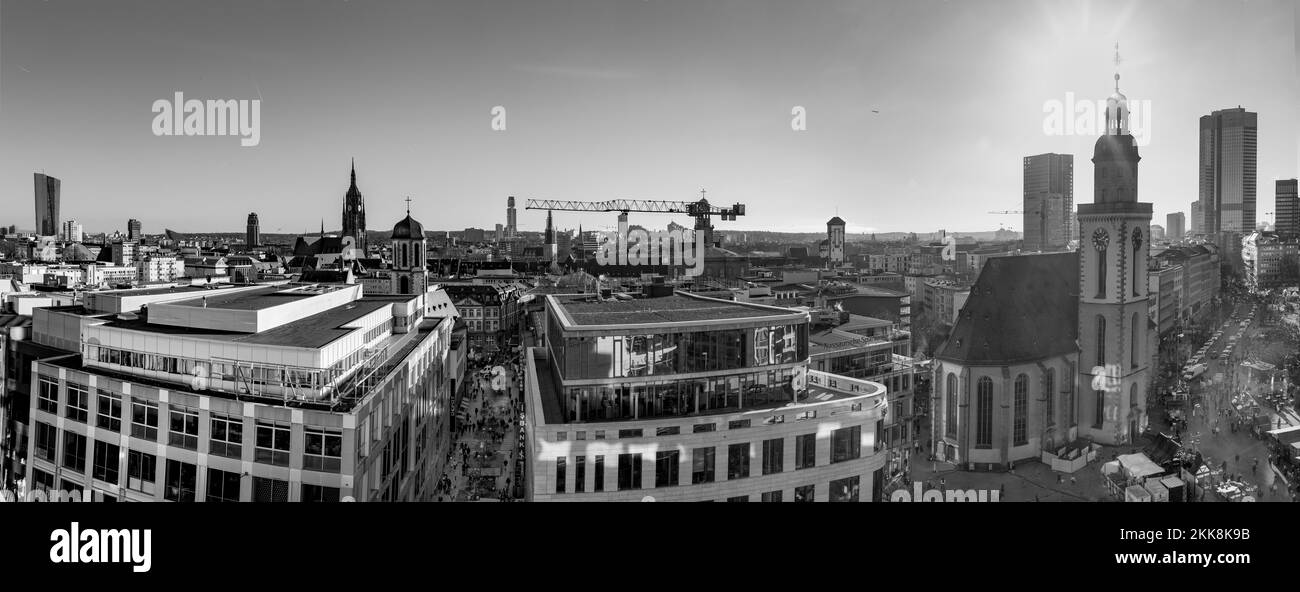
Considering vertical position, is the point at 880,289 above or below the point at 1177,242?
below

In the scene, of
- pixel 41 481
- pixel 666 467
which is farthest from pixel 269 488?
pixel 666 467

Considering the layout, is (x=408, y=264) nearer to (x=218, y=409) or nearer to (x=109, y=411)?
(x=109, y=411)

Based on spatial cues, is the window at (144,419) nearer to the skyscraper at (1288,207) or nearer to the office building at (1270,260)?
the skyscraper at (1288,207)

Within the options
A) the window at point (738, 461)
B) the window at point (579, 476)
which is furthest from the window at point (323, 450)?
the window at point (738, 461)

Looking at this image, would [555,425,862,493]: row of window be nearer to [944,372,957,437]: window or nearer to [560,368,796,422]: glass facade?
[560,368,796,422]: glass facade

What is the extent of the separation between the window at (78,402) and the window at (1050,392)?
38.5 ft

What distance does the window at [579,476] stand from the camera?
6277 millimetres

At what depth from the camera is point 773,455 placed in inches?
269

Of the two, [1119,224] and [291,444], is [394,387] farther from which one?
[1119,224]

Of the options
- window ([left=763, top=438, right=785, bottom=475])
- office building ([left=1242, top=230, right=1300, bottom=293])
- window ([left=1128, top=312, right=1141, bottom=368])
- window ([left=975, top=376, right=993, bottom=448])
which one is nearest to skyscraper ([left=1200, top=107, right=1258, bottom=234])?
office building ([left=1242, top=230, right=1300, bottom=293])

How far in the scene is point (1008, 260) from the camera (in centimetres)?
1067

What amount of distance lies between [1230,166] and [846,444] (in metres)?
4.86
